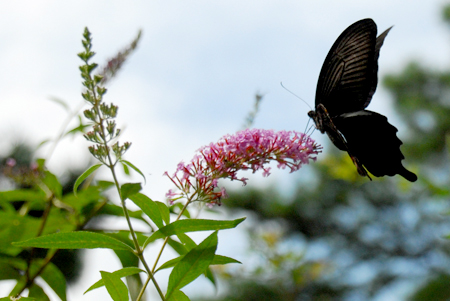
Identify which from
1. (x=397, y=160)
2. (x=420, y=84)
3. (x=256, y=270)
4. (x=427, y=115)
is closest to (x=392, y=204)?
(x=427, y=115)

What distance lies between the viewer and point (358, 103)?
159cm

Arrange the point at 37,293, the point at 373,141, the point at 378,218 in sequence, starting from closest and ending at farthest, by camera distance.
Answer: the point at 37,293, the point at 373,141, the point at 378,218

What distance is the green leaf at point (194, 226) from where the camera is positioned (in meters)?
0.86

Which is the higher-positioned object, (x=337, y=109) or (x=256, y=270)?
(x=256, y=270)

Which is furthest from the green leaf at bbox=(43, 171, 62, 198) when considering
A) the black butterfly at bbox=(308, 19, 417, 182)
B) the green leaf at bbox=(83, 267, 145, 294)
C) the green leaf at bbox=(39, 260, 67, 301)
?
the black butterfly at bbox=(308, 19, 417, 182)

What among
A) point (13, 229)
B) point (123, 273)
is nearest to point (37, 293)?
point (13, 229)

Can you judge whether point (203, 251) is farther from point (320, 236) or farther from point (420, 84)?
point (420, 84)

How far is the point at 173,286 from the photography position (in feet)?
2.97

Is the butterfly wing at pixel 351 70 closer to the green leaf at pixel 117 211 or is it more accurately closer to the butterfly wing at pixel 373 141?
the butterfly wing at pixel 373 141

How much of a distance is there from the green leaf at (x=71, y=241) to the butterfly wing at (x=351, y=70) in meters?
1.06

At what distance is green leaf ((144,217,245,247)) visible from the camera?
860 millimetres

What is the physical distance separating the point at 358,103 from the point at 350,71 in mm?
124

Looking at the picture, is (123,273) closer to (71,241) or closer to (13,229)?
(71,241)

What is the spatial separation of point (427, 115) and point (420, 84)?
113 centimetres
